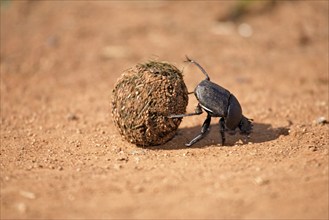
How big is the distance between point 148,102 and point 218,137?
50.5 inches

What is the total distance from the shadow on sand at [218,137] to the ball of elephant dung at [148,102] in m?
0.36

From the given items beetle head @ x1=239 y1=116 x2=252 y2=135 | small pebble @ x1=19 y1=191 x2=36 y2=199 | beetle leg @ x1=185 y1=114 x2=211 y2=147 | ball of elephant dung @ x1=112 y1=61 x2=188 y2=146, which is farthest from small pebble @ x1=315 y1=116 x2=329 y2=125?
small pebble @ x1=19 y1=191 x2=36 y2=199

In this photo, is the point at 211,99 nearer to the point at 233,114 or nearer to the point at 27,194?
the point at 233,114

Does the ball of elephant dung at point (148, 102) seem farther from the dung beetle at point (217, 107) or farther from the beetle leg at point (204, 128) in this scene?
the beetle leg at point (204, 128)

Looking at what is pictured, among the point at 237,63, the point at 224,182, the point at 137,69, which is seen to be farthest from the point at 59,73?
the point at 224,182

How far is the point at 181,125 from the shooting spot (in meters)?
6.52

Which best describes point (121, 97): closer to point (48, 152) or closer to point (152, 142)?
point (152, 142)

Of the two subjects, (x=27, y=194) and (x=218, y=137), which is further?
(x=218, y=137)

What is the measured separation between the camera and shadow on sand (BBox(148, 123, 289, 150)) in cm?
561

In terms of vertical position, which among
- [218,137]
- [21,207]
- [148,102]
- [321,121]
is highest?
[148,102]

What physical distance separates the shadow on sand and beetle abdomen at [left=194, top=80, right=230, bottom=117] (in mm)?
550

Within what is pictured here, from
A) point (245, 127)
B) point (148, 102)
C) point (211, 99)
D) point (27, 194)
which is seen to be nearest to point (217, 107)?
point (211, 99)

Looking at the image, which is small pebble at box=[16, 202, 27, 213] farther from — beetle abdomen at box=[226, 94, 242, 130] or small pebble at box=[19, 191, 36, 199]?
beetle abdomen at box=[226, 94, 242, 130]

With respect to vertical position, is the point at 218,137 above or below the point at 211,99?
below
